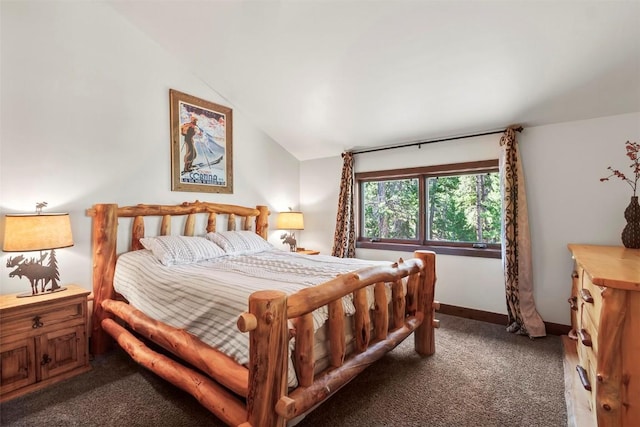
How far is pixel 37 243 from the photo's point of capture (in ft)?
7.13

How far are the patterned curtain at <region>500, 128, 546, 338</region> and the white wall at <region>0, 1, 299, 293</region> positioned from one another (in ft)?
11.1

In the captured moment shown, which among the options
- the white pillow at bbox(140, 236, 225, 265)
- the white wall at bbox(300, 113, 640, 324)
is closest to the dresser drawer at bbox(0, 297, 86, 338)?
the white pillow at bbox(140, 236, 225, 265)

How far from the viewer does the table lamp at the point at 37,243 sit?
2.12m

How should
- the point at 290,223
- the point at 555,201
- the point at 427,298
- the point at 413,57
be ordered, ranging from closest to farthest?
the point at 427,298, the point at 413,57, the point at 555,201, the point at 290,223

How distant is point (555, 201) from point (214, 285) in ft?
10.2

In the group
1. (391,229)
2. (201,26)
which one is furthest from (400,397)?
(201,26)

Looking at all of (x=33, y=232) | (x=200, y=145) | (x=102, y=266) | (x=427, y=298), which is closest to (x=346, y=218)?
(x=427, y=298)

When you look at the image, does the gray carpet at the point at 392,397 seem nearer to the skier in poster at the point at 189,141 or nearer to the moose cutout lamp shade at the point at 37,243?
the moose cutout lamp shade at the point at 37,243

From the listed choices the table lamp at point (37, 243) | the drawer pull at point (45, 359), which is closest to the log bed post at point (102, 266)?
the table lamp at point (37, 243)

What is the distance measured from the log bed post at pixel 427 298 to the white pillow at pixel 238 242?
1.75 metres

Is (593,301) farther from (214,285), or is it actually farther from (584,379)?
(214,285)

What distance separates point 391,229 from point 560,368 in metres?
2.23

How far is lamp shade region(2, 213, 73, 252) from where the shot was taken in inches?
83.2

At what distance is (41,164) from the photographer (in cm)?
246
